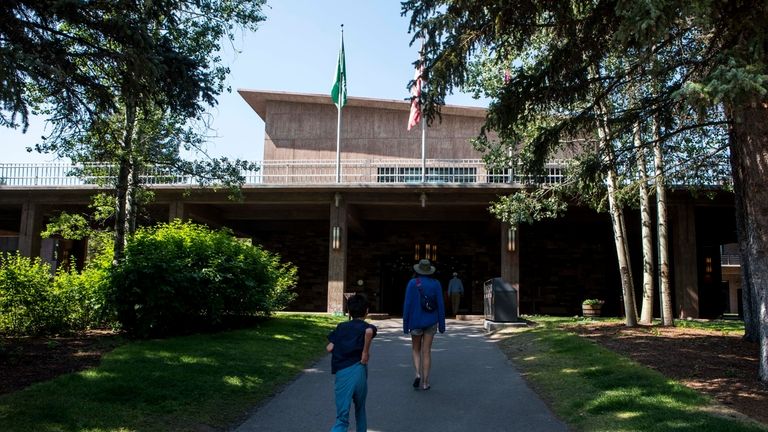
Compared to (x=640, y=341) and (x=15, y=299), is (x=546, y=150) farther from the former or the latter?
(x=15, y=299)

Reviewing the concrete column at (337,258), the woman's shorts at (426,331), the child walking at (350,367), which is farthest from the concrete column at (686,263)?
the child walking at (350,367)

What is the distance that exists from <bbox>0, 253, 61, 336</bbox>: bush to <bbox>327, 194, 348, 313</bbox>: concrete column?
10.7m

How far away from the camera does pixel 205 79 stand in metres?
8.88

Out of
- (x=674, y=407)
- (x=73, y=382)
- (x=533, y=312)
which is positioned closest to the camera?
(x=674, y=407)

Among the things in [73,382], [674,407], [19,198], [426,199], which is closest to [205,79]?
[73,382]

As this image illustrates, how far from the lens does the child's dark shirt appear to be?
514 cm

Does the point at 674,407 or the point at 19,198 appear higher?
the point at 19,198

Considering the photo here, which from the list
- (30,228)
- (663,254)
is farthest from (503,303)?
(30,228)

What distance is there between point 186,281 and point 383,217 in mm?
14330

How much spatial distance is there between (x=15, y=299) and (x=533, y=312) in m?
19.6

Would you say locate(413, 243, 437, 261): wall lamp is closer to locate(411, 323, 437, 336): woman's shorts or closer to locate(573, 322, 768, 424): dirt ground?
locate(573, 322, 768, 424): dirt ground

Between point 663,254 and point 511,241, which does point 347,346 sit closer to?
point 663,254

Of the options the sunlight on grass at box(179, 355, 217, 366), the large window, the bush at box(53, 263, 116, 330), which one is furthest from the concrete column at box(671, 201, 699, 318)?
the bush at box(53, 263, 116, 330)

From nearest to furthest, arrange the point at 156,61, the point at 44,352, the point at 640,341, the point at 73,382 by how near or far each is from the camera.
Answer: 1. the point at 73,382
2. the point at 156,61
3. the point at 44,352
4. the point at 640,341
